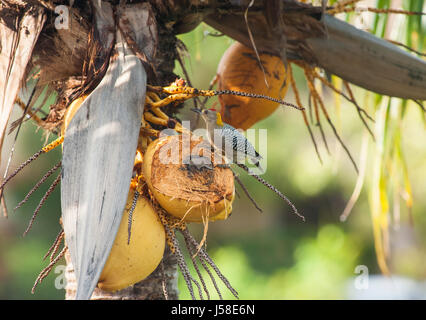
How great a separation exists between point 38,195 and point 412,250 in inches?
203

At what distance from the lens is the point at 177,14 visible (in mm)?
1083

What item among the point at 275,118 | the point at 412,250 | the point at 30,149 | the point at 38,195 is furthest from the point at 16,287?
the point at 412,250

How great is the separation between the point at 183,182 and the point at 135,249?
134 mm

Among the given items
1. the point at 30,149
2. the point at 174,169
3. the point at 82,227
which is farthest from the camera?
the point at 30,149

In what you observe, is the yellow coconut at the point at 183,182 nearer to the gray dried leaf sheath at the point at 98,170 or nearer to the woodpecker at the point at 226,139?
the gray dried leaf sheath at the point at 98,170

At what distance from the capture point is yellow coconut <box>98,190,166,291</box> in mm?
796

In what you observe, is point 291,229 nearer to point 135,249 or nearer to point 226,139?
Result: point 226,139

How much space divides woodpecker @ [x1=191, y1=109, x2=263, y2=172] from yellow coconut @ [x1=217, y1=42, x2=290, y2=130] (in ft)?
0.31

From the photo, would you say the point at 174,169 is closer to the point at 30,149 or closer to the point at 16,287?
the point at 30,149

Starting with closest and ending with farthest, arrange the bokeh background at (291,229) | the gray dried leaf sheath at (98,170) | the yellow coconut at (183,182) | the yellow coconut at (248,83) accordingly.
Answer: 1. the gray dried leaf sheath at (98,170)
2. the yellow coconut at (183,182)
3. the yellow coconut at (248,83)
4. the bokeh background at (291,229)

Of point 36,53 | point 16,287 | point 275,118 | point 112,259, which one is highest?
point 36,53

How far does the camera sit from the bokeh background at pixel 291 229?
5480 mm

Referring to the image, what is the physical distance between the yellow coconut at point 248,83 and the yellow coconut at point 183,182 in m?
0.49

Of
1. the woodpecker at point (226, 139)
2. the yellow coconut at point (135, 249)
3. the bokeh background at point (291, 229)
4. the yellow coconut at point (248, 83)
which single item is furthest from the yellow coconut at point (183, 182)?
the bokeh background at point (291, 229)
